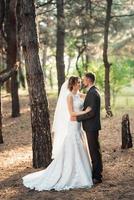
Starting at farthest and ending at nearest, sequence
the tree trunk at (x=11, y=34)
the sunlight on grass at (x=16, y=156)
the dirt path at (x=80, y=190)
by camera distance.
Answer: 1. the tree trunk at (x=11, y=34)
2. the sunlight on grass at (x=16, y=156)
3. the dirt path at (x=80, y=190)

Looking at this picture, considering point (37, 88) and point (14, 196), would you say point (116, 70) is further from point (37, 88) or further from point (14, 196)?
point (14, 196)

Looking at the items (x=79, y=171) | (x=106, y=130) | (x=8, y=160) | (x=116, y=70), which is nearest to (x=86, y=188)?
(x=79, y=171)

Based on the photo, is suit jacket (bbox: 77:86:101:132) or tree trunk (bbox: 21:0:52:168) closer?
suit jacket (bbox: 77:86:101:132)

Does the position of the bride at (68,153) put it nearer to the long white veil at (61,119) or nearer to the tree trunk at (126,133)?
the long white veil at (61,119)

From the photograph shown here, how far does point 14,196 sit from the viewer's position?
9961 millimetres

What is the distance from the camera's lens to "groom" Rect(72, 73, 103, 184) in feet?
33.6

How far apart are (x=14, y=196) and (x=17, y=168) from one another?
9.40 feet

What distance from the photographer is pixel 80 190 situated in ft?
33.1

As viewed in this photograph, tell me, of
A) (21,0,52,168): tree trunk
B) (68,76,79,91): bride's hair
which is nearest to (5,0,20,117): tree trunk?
(21,0,52,168): tree trunk

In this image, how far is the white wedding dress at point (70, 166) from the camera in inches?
408

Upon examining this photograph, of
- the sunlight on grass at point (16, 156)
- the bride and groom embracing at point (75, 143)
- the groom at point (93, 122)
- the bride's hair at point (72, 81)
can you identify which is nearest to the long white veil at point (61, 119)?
the bride and groom embracing at point (75, 143)

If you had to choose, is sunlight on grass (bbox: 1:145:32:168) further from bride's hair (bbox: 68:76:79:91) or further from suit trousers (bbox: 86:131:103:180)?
bride's hair (bbox: 68:76:79:91)

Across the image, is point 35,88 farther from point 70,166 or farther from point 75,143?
point 70,166

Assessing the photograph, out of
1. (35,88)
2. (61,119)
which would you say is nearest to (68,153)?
(61,119)
